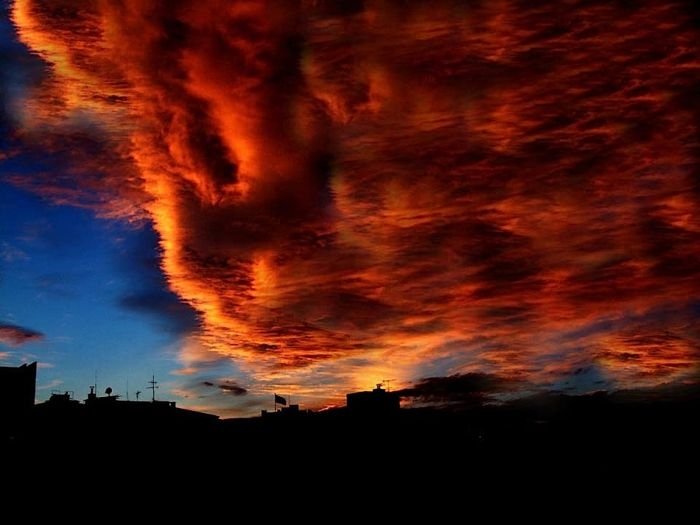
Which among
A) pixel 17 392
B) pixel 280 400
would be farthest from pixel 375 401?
pixel 17 392

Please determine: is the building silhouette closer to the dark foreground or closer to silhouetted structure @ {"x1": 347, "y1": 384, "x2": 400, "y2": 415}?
the dark foreground

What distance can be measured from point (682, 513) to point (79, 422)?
133 ft

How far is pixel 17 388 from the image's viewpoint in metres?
53.2

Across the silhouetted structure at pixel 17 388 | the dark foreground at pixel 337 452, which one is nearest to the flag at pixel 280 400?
the dark foreground at pixel 337 452

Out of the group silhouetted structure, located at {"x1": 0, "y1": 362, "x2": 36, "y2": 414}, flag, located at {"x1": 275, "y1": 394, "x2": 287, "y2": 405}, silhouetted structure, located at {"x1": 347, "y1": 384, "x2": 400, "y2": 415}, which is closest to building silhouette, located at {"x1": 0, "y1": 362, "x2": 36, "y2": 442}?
silhouetted structure, located at {"x1": 0, "y1": 362, "x2": 36, "y2": 414}

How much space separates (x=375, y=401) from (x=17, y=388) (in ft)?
96.3

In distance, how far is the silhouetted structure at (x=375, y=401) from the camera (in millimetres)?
58028

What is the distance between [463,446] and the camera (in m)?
52.6

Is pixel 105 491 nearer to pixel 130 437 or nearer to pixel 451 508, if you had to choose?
pixel 130 437

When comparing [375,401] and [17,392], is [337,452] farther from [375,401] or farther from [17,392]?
[17,392]

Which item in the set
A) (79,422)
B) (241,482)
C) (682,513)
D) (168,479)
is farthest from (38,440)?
(682,513)

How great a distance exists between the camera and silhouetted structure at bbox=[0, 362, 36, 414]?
2048 inches

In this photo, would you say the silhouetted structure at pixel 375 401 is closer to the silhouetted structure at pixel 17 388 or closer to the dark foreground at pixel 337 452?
the dark foreground at pixel 337 452

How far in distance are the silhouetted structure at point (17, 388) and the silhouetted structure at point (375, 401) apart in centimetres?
2622
